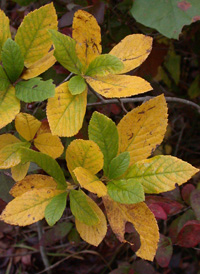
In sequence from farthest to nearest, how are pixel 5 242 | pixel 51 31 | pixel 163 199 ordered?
pixel 5 242 < pixel 163 199 < pixel 51 31

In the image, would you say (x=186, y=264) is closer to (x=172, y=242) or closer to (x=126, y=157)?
(x=172, y=242)

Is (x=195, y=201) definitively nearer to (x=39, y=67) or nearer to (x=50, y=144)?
(x=50, y=144)

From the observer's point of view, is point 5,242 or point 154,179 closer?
point 154,179

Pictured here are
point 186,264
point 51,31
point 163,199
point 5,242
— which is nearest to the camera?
point 51,31

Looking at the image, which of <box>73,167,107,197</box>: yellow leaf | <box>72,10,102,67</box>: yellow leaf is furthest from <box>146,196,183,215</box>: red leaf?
<box>72,10,102,67</box>: yellow leaf

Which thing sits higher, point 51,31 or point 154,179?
point 51,31

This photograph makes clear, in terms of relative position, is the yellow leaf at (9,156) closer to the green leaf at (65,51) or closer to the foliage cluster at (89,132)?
the foliage cluster at (89,132)

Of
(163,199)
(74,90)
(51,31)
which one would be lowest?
(163,199)

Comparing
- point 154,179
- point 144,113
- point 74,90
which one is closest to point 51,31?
point 74,90

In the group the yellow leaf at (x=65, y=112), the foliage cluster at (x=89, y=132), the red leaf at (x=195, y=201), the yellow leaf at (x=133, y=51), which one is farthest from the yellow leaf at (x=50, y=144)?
the red leaf at (x=195, y=201)
